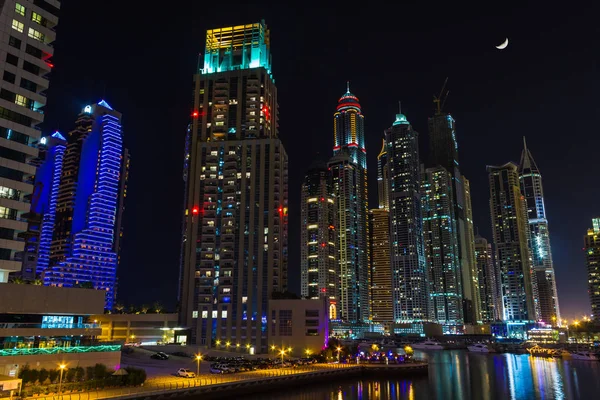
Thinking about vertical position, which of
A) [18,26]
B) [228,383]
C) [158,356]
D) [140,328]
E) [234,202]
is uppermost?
[18,26]

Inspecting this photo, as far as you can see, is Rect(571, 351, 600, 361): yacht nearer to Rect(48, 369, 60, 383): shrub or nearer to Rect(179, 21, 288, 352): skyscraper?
Rect(179, 21, 288, 352): skyscraper

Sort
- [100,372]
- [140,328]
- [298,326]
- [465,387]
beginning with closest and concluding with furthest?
[100,372] → [465,387] → [298,326] → [140,328]

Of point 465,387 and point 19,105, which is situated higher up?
point 19,105

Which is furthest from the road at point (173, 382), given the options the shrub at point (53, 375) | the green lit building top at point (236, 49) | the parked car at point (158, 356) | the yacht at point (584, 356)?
the yacht at point (584, 356)

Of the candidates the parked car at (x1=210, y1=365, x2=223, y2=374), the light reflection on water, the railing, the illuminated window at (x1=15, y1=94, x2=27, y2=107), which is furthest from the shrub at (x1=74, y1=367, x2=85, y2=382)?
the illuminated window at (x1=15, y1=94, x2=27, y2=107)

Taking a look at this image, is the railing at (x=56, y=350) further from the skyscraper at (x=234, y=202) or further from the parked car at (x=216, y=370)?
the skyscraper at (x=234, y=202)

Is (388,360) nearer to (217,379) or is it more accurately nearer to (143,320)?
(217,379)

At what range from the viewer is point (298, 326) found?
461 feet

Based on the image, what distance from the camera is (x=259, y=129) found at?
16850 cm

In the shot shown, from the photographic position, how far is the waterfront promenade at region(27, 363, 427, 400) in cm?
6078

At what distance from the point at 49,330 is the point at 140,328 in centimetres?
7878

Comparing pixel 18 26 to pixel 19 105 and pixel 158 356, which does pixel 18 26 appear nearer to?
pixel 19 105

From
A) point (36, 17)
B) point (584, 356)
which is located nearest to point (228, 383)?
point (36, 17)

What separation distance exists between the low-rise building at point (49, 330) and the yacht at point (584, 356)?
165273 mm
